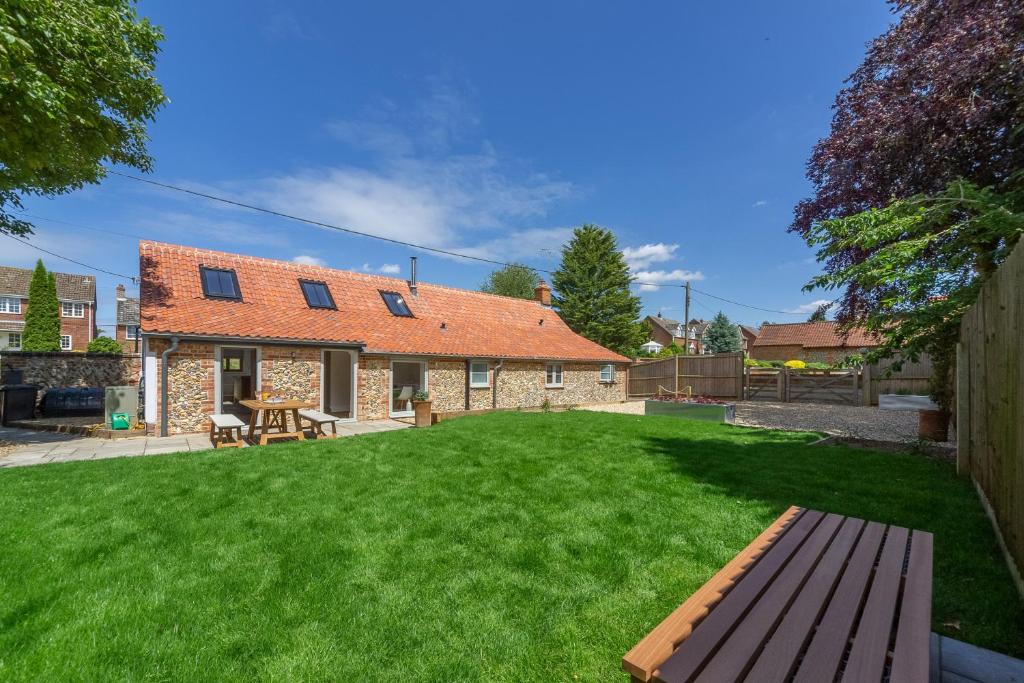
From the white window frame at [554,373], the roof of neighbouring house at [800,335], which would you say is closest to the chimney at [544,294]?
the white window frame at [554,373]

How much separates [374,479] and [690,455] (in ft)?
17.1

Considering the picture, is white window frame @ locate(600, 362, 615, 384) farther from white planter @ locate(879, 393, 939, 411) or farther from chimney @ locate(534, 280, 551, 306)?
white planter @ locate(879, 393, 939, 411)

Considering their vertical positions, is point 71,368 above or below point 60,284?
below

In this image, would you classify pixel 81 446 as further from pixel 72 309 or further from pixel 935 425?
pixel 72 309

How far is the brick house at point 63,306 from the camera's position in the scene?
37.6m

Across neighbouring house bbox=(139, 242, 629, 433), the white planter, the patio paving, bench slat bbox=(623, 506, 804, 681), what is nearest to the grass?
bench slat bbox=(623, 506, 804, 681)

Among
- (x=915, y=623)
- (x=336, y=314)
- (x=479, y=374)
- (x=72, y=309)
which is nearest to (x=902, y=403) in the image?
(x=479, y=374)

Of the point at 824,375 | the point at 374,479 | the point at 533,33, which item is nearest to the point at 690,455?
the point at 374,479

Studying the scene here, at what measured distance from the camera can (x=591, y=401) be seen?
20.6m

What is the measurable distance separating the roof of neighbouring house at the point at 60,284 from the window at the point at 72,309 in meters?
0.53

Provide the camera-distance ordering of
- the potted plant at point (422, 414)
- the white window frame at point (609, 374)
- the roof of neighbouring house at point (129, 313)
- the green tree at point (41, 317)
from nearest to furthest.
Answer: the potted plant at point (422, 414), the white window frame at point (609, 374), the green tree at point (41, 317), the roof of neighbouring house at point (129, 313)

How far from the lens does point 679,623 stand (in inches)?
70.9

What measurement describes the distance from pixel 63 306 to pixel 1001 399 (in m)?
60.0

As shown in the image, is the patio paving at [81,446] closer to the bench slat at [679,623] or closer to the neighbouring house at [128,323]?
the bench slat at [679,623]
